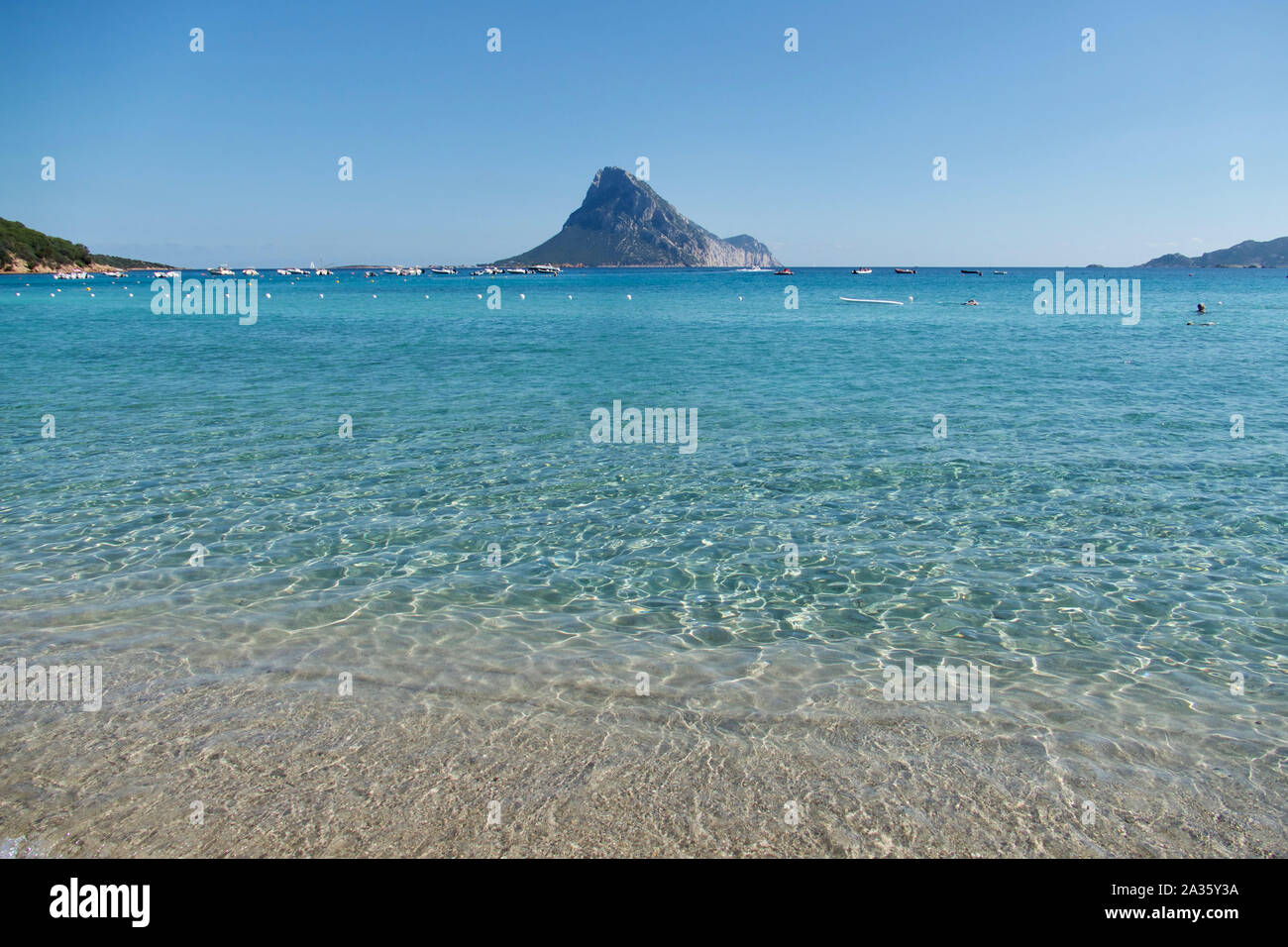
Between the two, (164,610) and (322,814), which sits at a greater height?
(164,610)

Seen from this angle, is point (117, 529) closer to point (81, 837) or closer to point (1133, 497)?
point (81, 837)

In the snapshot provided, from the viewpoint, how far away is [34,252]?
536 feet

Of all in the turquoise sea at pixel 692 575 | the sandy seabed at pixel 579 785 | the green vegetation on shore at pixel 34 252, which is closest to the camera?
the sandy seabed at pixel 579 785

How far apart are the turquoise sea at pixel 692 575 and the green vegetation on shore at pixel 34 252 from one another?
7213 inches

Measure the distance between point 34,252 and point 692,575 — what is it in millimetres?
211253

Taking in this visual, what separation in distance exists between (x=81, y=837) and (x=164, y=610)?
13.3 ft

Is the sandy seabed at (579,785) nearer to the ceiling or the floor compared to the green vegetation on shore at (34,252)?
nearer to the floor

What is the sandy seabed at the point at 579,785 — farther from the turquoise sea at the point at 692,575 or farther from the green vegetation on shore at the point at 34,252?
the green vegetation on shore at the point at 34,252

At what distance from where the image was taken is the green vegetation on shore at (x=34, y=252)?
157m

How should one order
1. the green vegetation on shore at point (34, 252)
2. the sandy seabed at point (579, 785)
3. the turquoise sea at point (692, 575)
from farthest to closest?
the green vegetation on shore at point (34, 252) → the turquoise sea at point (692, 575) → the sandy seabed at point (579, 785)

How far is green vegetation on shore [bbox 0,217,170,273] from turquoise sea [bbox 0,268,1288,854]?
183 metres

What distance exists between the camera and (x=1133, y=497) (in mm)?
12477

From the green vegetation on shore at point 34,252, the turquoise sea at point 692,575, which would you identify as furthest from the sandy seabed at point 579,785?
the green vegetation on shore at point 34,252
